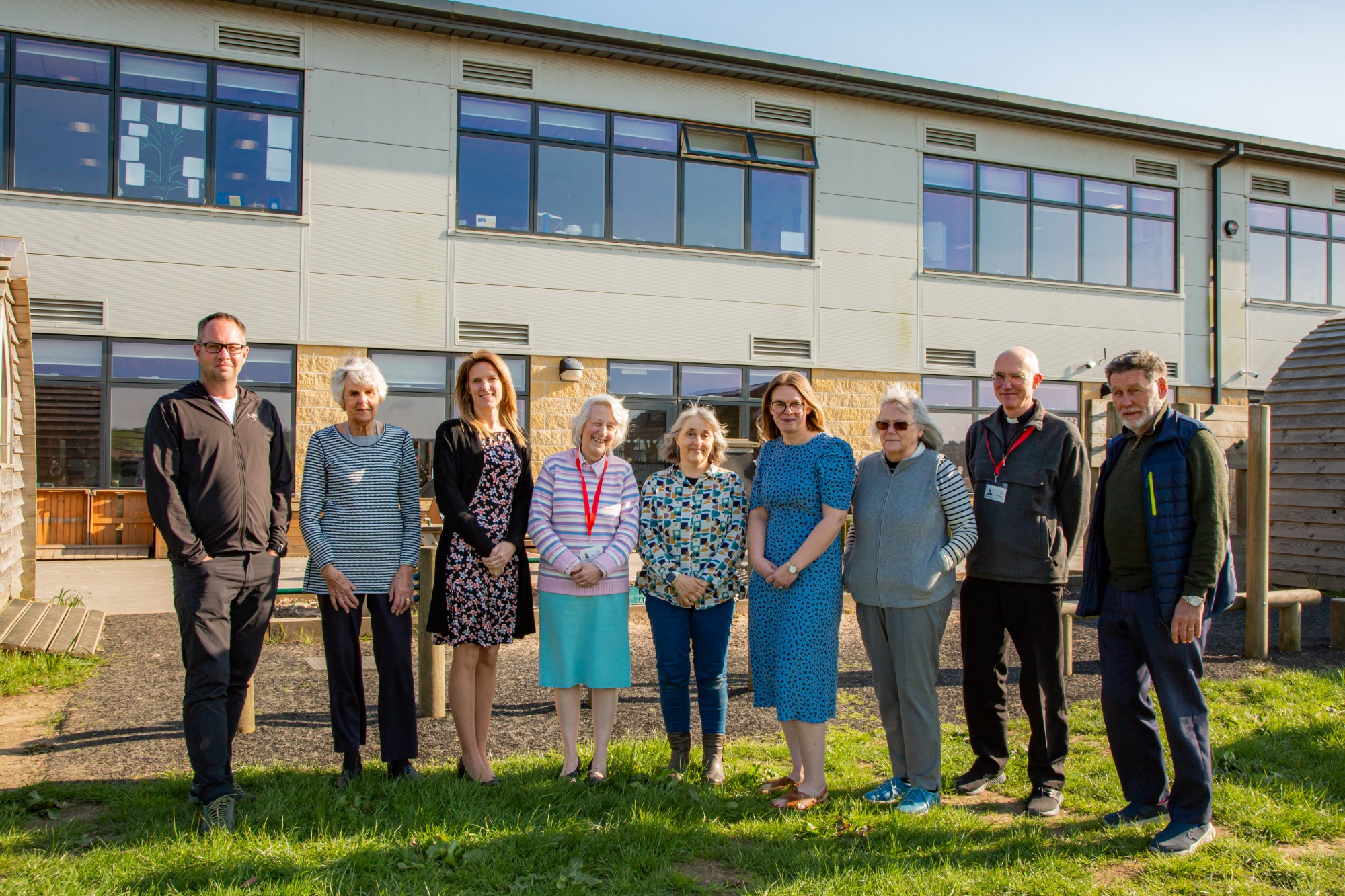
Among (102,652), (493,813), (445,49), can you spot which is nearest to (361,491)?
(493,813)

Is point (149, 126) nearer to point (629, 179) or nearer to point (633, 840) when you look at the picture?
point (629, 179)

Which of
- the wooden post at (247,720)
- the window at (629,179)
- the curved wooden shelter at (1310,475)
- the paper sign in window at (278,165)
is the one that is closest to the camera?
the wooden post at (247,720)

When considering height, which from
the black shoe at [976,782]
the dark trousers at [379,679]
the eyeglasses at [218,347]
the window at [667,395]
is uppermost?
the window at [667,395]

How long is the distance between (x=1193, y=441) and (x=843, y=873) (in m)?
2.18

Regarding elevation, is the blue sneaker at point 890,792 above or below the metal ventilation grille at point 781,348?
below

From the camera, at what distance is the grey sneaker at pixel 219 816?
3.62 m

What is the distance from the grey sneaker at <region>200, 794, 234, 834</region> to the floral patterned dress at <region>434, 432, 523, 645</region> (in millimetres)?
1095

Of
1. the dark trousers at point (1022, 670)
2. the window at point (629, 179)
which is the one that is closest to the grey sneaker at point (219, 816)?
the dark trousers at point (1022, 670)

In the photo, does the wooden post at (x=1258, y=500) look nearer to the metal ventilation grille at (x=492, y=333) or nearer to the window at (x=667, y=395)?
the window at (x=667, y=395)

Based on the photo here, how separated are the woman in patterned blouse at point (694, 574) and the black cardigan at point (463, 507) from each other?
592mm

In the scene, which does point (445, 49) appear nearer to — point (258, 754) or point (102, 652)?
point (102, 652)

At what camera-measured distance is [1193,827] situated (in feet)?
12.0

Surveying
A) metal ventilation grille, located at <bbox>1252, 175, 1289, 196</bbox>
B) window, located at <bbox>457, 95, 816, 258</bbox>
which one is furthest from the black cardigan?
metal ventilation grille, located at <bbox>1252, 175, 1289, 196</bbox>

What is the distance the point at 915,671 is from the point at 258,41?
41.8 feet
